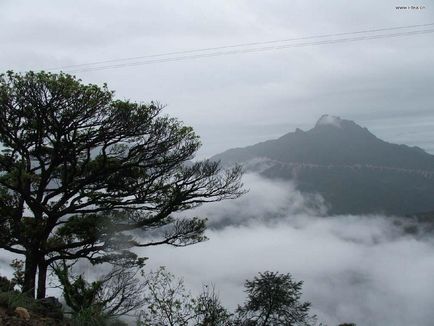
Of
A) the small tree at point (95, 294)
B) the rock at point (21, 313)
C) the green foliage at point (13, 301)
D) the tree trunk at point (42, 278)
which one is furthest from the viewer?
the tree trunk at point (42, 278)

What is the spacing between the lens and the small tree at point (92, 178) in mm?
12758

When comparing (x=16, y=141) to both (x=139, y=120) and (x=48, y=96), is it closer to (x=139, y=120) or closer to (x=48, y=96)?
(x=48, y=96)

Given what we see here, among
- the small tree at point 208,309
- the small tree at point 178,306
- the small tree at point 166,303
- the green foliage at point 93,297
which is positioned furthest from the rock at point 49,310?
the small tree at point 208,309

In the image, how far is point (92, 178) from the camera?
13898 mm

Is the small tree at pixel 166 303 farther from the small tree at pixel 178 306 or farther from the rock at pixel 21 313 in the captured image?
the rock at pixel 21 313

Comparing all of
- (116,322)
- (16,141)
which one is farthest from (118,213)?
(116,322)

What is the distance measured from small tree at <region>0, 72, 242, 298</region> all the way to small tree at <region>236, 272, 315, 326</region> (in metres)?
5.39

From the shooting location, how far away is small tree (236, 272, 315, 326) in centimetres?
1877

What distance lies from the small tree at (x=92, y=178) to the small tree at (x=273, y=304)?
17.7 feet

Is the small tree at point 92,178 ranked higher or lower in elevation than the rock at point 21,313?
higher

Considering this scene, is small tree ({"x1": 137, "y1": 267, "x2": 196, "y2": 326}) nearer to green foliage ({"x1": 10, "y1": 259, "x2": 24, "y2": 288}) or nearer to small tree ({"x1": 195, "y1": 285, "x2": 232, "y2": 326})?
small tree ({"x1": 195, "y1": 285, "x2": 232, "y2": 326})

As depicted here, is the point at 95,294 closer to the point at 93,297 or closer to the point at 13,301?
the point at 93,297

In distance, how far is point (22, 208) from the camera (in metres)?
14.0

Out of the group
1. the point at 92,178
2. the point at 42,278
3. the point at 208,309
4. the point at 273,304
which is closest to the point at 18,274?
the point at 42,278
